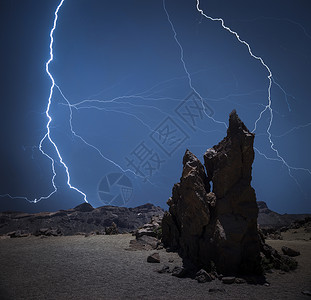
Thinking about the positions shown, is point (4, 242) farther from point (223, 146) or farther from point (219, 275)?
point (223, 146)

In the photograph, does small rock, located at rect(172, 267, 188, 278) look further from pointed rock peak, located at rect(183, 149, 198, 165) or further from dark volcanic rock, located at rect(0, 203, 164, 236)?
dark volcanic rock, located at rect(0, 203, 164, 236)

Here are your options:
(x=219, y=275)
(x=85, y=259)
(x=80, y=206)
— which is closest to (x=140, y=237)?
(x=85, y=259)

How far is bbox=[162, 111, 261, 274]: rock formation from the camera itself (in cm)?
882

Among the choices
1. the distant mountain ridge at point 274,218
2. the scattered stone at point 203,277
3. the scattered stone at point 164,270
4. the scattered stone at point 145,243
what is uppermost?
the distant mountain ridge at point 274,218

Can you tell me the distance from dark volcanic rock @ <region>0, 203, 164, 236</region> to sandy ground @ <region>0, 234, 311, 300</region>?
13422mm

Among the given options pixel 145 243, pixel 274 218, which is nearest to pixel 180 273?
pixel 145 243

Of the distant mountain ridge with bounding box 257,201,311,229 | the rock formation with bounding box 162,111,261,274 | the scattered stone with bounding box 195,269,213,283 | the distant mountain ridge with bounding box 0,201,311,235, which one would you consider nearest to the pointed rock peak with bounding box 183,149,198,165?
the rock formation with bounding box 162,111,261,274

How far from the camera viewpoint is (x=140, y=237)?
589 inches

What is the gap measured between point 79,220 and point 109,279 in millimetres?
25682

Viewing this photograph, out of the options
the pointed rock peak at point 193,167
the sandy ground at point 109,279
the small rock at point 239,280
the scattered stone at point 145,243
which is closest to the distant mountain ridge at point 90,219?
the scattered stone at point 145,243

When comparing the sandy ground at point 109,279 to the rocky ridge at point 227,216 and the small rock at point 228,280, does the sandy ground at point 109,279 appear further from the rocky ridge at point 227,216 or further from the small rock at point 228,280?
the rocky ridge at point 227,216

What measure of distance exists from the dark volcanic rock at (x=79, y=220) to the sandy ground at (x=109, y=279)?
1342 centimetres

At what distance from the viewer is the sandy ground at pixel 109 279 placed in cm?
678

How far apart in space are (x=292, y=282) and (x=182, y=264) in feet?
13.6
